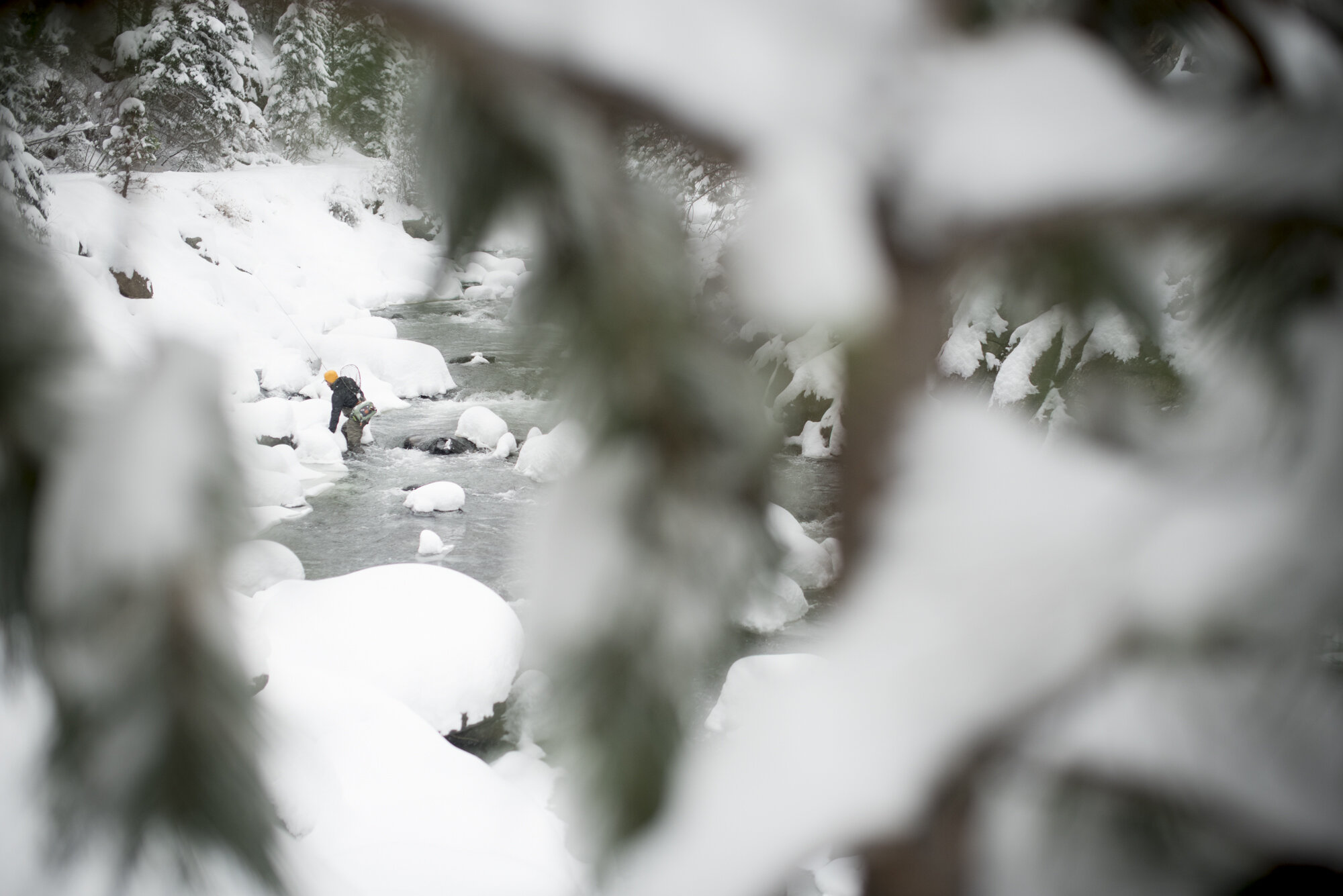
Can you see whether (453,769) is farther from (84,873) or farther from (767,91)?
(767,91)

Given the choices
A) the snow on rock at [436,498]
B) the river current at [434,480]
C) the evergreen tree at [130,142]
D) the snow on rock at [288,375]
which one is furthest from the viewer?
the snow on rock at [288,375]

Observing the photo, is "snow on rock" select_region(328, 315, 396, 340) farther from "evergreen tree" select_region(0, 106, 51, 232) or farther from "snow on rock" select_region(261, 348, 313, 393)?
"evergreen tree" select_region(0, 106, 51, 232)

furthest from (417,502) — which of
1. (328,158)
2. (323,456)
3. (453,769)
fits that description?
(328,158)

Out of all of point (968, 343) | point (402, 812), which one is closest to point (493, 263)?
point (968, 343)

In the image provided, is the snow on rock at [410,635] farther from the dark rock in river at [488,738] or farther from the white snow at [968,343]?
the white snow at [968,343]

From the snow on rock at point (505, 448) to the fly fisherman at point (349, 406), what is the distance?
1.22 metres

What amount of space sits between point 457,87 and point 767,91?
140 mm

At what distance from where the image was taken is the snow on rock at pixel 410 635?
3247 mm

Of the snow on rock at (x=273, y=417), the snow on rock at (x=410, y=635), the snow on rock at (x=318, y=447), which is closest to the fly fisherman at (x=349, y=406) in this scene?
the snow on rock at (x=318, y=447)

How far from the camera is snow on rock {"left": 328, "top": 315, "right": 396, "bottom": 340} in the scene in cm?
670

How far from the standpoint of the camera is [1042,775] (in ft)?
1.35

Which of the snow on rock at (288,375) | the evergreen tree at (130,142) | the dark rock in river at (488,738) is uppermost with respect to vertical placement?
the evergreen tree at (130,142)

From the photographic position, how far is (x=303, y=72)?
0.37m

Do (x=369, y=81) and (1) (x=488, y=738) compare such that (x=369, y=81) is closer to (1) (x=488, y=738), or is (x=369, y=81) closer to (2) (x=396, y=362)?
(1) (x=488, y=738)
